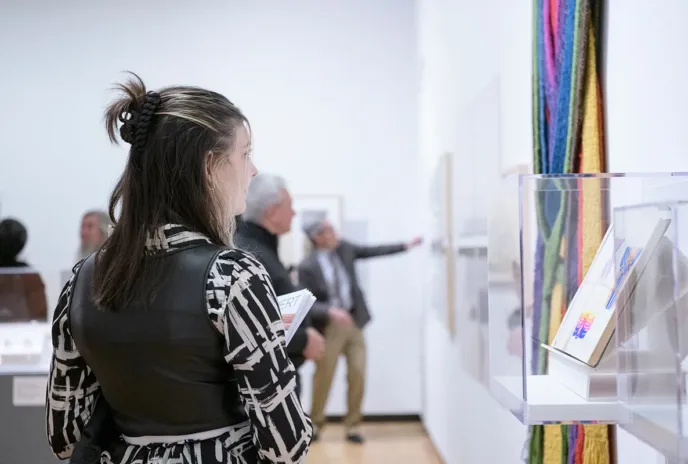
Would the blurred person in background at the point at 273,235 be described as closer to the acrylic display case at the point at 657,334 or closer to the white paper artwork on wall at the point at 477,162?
the white paper artwork on wall at the point at 477,162

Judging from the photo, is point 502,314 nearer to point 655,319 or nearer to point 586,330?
point 586,330

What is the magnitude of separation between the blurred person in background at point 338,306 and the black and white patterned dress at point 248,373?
163 inches

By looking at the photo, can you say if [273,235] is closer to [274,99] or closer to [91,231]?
[91,231]

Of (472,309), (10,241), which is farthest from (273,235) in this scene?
(10,241)

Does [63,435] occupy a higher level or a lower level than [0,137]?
lower

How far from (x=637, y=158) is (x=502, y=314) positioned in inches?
18.7

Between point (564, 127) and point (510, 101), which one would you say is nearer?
point (564, 127)

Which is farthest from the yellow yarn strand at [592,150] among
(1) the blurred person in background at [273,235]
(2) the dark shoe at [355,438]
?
(2) the dark shoe at [355,438]

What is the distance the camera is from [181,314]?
1.23 metres

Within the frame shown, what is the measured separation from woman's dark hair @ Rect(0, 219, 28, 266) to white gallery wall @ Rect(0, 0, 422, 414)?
2151 mm

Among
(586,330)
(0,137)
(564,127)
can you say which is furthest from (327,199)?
(586,330)

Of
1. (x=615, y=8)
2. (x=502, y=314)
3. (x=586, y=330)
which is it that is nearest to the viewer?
(x=586, y=330)

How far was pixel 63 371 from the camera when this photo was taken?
139cm

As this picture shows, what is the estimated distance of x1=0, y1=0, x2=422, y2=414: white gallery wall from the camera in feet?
19.7
